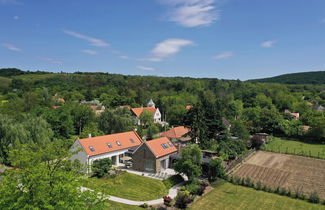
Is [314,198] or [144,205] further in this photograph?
[314,198]

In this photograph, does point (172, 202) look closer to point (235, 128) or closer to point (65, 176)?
point (65, 176)

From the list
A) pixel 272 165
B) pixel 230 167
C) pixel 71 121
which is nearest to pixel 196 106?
pixel 230 167

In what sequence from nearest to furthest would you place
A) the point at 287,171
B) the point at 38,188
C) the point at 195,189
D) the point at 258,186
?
the point at 38,188 → the point at 195,189 → the point at 258,186 → the point at 287,171

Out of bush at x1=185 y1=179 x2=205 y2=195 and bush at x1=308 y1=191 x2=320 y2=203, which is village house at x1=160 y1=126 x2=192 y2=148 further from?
bush at x1=308 y1=191 x2=320 y2=203

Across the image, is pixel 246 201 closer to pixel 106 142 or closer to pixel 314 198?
pixel 314 198

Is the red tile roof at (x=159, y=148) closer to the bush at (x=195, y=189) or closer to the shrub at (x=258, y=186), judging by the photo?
the bush at (x=195, y=189)

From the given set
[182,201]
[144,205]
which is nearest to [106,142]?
[144,205]
